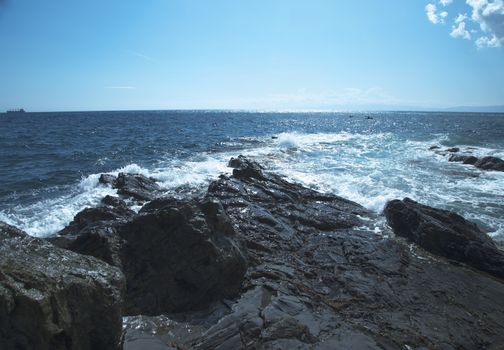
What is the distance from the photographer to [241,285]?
24.0 feet

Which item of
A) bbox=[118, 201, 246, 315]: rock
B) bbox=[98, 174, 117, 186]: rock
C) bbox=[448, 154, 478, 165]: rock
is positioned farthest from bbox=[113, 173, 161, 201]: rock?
bbox=[448, 154, 478, 165]: rock

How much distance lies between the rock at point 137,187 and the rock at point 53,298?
10796 mm

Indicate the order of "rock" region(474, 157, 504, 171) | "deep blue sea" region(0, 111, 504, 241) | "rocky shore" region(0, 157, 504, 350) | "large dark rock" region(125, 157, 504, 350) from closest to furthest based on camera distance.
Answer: "rocky shore" region(0, 157, 504, 350) < "large dark rock" region(125, 157, 504, 350) < "deep blue sea" region(0, 111, 504, 241) < "rock" region(474, 157, 504, 171)

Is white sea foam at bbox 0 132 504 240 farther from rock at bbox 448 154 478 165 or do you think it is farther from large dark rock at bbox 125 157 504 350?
large dark rock at bbox 125 157 504 350

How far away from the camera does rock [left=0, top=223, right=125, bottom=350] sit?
3592 millimetres

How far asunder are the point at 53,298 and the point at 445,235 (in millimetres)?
10112

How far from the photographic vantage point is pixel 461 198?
56.7ft

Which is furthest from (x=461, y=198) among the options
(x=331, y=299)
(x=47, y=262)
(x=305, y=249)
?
(x=47, y=262)

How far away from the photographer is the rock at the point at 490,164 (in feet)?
81.0

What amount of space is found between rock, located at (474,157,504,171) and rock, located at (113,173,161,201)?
2245cm

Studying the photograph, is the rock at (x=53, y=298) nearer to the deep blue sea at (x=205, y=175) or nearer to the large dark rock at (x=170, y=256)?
the large dark rock at (x=170, y=256)

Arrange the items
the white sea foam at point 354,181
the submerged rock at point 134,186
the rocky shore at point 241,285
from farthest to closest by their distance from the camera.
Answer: the submerged rock at point 134,186
the white sea foam at point 354,181
the rocky shore at point 241,285

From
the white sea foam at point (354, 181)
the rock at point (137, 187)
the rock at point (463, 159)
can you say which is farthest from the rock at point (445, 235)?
the rock at point (463, 159)

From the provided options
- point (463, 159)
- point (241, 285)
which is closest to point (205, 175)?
point (241, 285)
